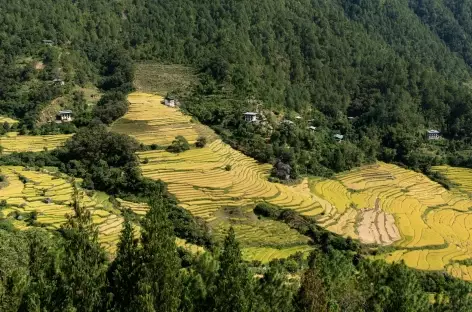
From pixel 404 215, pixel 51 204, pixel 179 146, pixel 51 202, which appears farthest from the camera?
pixel 179 146

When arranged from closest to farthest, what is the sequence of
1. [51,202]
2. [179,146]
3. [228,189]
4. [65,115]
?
[51,202] → [228,189] → [179,146] → [65,115]

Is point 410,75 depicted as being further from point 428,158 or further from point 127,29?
point 127,29

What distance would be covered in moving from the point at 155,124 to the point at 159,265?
30.3 metres

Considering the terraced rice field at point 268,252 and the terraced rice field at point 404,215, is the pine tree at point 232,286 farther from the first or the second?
the terraced rice field at point 404,215

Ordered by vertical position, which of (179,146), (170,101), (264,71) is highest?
(264,71)

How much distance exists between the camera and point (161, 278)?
49.3ft

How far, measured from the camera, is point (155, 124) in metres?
44.4

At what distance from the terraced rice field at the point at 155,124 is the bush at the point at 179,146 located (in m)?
0.86

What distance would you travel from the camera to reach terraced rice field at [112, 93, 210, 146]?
42281mm

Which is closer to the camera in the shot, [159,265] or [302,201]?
[159,265]

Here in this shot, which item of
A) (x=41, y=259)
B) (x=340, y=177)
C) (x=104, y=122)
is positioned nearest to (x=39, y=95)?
(x=104, y=122)

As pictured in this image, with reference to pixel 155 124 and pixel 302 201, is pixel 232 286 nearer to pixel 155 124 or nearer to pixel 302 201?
pixel 302 201

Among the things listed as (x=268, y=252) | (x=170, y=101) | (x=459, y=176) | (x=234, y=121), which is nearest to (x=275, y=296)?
(x=268, y=252)

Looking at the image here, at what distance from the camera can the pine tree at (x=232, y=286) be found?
14.6 m
